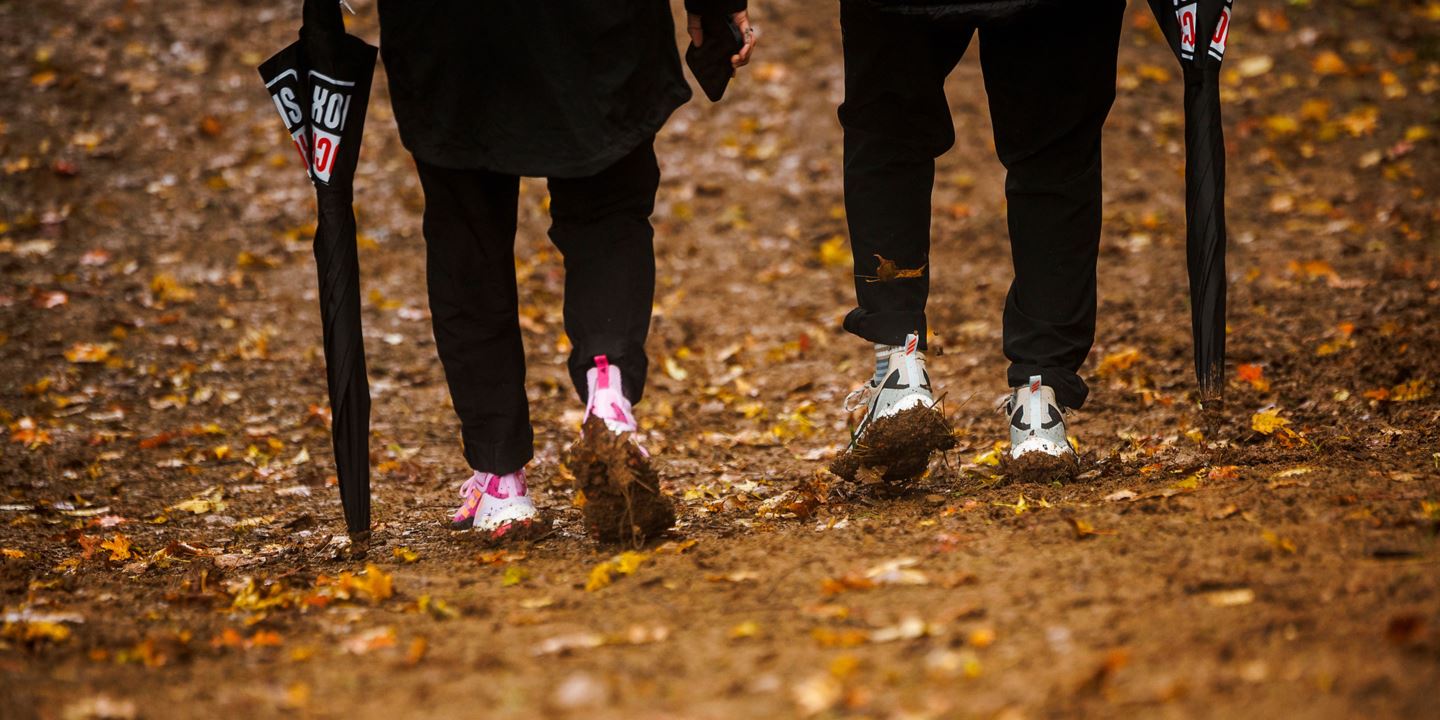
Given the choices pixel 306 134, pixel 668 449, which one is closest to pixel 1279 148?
pixel 668 449

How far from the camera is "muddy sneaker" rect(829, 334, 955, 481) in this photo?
8.64 feet

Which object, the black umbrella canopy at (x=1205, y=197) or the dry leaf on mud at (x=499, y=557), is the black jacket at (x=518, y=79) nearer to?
the dry leaf on mud at (x=499, y=557)

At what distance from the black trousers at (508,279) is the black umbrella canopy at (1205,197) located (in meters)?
1.22

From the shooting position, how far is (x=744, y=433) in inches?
158

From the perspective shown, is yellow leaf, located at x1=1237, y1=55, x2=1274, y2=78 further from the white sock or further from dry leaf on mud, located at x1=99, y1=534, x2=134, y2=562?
dry leaf on mud, located at x1=99, y1=534, x2=134, y2=562

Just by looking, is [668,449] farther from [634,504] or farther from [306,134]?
[306,134]

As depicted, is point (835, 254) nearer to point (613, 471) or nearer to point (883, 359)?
point (883, 359)

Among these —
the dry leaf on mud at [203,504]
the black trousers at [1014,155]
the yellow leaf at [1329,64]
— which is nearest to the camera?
the black trousers at [1014,155]

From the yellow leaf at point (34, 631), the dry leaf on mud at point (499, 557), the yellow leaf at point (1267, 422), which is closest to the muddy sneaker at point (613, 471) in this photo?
the dry leaf on mud at point (499, 557)

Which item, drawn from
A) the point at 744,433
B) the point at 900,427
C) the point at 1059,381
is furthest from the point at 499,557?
the point at 744,433

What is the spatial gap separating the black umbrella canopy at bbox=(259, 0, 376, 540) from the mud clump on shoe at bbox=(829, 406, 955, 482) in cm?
111

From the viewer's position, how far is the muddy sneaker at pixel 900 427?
263 cm

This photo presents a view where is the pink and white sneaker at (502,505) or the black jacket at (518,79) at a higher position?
the black jacket at (518,79)

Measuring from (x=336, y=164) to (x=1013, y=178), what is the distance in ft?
5.10
